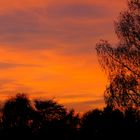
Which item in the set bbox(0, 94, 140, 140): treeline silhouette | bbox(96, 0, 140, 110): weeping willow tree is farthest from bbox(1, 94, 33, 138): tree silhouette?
bbox(96, 0, 140, 110): weeping willow tree

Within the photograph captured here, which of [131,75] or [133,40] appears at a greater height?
[133,40]

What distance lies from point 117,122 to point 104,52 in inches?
1313

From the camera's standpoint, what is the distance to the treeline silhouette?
7388cm

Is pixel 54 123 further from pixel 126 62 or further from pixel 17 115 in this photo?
pixel 126 62

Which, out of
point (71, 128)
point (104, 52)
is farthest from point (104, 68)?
point (71, 128)

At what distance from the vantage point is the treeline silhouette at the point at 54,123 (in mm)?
73875

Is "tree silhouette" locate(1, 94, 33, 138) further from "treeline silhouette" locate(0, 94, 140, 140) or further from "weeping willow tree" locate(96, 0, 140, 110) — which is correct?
"weeping willow tree" locate(96, 0, 140, 110)

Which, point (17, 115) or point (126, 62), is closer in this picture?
point (126, 62)

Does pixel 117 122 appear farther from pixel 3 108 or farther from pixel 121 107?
pixel 121 107

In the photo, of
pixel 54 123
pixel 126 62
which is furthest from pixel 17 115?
pixel 126 62

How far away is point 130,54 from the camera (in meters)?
42.3

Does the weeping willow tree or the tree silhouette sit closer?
the weeping willow tree

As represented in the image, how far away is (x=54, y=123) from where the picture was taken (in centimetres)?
8694

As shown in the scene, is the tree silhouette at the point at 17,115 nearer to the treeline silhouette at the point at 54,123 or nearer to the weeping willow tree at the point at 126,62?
the treeline silhouette at the point at 54,123
